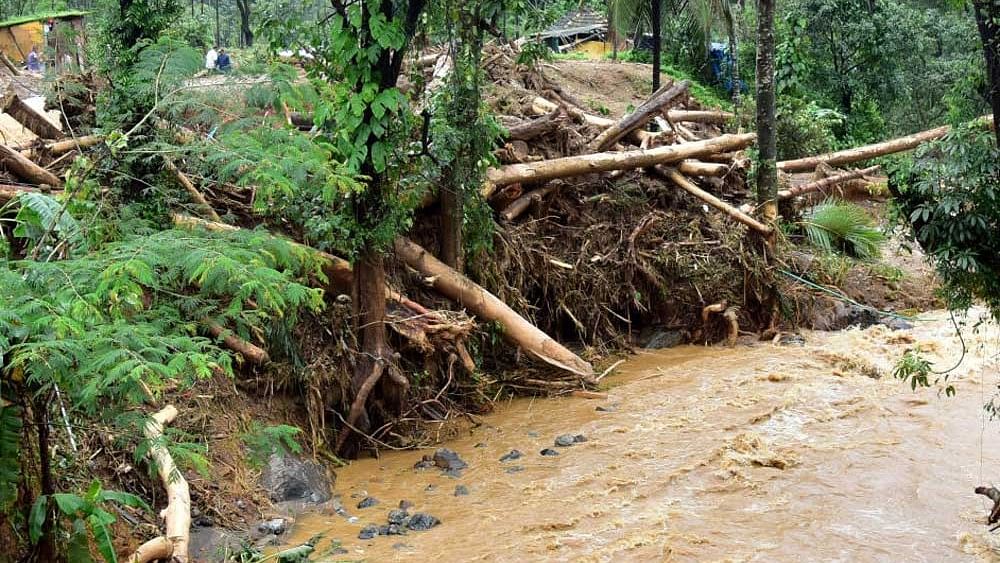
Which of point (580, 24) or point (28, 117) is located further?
→ point (580, 24)

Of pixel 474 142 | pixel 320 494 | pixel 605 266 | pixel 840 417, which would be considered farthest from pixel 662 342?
pixel 320 494

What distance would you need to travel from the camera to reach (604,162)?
10.8 m

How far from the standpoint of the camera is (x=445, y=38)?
8898mm

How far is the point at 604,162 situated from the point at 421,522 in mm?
5662

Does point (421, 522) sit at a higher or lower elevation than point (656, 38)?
lower

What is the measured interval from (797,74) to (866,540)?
39.5 ft

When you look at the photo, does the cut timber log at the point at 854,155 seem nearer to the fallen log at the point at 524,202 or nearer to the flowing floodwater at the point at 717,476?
the flowing floodwater at the point at 717,476

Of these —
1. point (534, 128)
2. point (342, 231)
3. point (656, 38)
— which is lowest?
point (342, 231)

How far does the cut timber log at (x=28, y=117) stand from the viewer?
8195mm

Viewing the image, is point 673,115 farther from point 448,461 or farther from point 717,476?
point 448,461

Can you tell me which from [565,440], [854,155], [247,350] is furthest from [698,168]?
[247,350]

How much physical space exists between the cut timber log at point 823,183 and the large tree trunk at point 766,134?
773 mm

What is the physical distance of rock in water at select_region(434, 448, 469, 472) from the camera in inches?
294

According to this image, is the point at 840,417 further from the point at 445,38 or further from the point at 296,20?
the point at 296,20
